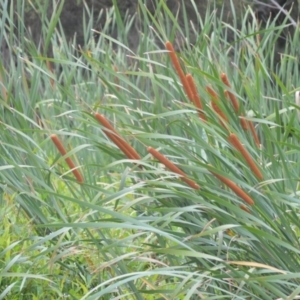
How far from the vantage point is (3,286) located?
2.62 m

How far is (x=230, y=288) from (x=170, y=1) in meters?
7.03

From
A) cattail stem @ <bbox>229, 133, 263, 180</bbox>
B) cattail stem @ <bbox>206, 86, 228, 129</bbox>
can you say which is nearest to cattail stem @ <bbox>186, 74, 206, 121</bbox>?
cattail stem @ <bbox>206, 86, 228, 129</bbox>

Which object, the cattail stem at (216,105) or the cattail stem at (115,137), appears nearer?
the cattail stem at (115,137)

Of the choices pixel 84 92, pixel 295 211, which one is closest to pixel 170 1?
pixel 84 92

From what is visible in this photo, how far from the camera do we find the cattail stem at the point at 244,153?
6.25 feet

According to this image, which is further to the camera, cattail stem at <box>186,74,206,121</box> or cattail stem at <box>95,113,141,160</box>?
cattail stem at <box>186,74,206,121</box>

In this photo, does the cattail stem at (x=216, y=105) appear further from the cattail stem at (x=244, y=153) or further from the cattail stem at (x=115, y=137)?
the cattail stem at (x=115, y=137)

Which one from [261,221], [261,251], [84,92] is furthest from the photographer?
[84,92]

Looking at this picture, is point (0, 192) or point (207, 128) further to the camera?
point (0, 192)

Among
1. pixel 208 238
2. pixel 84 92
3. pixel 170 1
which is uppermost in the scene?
pixel 208 238

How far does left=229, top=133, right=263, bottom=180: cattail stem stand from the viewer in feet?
6.25

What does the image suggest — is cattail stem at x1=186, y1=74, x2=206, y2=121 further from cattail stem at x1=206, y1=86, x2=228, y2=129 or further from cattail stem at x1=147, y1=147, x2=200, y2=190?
cattail stem at x1=147, y1=147, x2=200, y2=190

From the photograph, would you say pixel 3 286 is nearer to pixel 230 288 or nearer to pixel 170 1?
pixel 230 288

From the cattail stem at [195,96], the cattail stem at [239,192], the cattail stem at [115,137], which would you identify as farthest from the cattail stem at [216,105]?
the cattail stem at [115,137]
